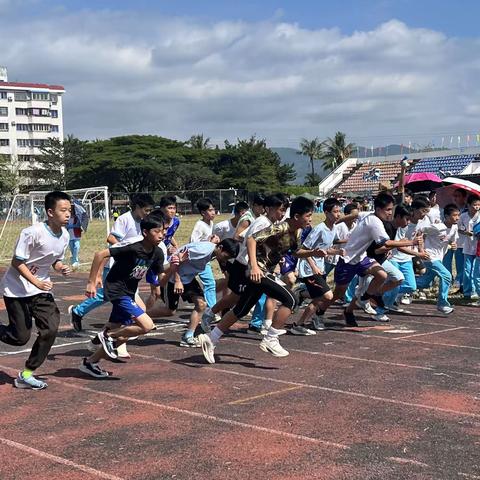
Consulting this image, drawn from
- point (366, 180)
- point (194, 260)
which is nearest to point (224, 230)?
point (194, 260)

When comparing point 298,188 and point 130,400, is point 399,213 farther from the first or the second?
point 298,188

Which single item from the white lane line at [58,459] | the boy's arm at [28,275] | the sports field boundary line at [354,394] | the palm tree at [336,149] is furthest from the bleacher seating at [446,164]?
the white lane line at [58,459]

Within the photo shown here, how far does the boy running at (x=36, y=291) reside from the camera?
6211mm

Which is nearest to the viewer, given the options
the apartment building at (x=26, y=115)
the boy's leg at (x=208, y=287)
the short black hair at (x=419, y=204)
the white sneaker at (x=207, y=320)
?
the white sneaker at (x=207, y=320)

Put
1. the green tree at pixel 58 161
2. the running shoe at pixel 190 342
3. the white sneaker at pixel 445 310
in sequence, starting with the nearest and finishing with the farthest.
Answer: the running shoe at pixel 190 342
the white sneaker at pixel 445 310
the green tree at pixel 58 161

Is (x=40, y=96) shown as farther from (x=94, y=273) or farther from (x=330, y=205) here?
(x=94, y=273)

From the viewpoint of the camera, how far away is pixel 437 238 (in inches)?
423

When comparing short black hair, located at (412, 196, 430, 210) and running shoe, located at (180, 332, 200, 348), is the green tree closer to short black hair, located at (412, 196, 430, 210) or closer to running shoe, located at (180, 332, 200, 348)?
short black hair, located at (412, 196, 430, 210)

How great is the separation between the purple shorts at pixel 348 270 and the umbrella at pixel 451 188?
3465 millimetres

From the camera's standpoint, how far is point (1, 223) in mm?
28000

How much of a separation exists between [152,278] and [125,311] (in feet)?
3.54

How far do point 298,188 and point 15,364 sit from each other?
7244cm

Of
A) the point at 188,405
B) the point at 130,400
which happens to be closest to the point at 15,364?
the point at 130,400

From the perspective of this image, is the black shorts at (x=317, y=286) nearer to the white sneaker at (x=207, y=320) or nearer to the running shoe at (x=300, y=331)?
the running shoe at (x=300, y=331)
